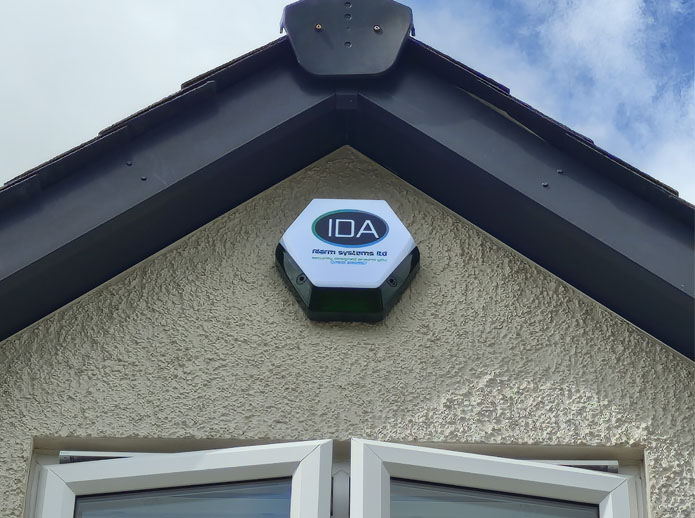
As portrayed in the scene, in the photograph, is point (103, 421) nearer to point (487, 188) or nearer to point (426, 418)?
point (426, 418)

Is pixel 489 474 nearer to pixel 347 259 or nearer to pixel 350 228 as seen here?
pixel 347 259

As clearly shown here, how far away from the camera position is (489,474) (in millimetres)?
4141

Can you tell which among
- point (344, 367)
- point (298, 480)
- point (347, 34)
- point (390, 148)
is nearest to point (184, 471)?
point (298, 480)

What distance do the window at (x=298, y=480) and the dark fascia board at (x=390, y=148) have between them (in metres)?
0.72

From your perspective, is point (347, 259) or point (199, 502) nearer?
point (199, 502)

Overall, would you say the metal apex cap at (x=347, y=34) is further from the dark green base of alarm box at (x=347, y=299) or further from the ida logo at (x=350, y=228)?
the dark green base of alarm box at (x=347, y=299)

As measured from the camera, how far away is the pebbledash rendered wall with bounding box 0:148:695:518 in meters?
4.29

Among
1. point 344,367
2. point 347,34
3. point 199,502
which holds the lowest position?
point 199,502

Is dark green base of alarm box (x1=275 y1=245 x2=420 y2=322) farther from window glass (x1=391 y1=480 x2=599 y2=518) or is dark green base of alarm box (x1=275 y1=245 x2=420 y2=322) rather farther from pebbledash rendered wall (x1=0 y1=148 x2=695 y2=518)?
window glass (x1=391 y1=480 x2=599 y2=518)

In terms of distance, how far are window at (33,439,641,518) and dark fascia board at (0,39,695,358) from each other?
72cm

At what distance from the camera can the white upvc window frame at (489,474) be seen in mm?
4102

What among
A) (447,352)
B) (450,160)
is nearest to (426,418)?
(447,352)

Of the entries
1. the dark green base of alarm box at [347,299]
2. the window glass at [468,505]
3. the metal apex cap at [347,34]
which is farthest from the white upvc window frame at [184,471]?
the metal apex cap at [347,34]

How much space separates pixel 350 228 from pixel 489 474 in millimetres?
1161
